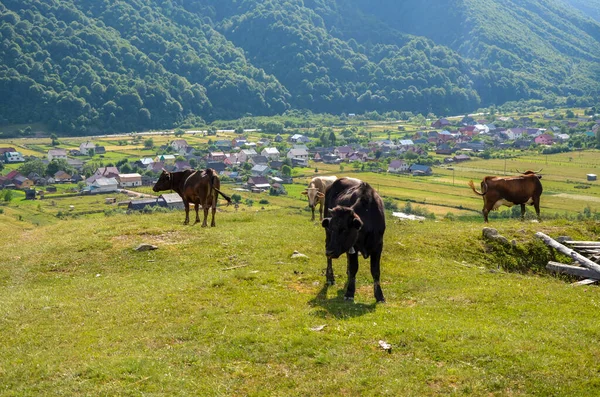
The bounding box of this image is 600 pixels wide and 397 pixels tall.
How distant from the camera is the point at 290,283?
1611 centimetres

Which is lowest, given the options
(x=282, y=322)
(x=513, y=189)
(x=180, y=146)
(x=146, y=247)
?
(x=180, y=146)

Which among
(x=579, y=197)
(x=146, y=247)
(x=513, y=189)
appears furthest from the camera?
(x=579, y=197)

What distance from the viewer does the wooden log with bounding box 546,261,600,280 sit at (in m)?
17.4

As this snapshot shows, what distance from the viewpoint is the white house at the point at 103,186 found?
3527 inches

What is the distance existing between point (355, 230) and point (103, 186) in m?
82.2

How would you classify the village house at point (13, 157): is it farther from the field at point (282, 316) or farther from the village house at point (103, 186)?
the field at point (282, 316)

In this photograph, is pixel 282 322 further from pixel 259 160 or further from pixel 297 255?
pixel 259 160

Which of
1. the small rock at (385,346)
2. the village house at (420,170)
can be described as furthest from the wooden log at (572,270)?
the village house at (420,170)

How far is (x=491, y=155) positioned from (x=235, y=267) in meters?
114

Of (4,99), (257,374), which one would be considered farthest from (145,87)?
(257,374)

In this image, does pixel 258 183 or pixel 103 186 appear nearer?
pixel 103 186

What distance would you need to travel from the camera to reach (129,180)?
3787 inches

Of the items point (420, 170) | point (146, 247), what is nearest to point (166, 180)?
point (146, 247)

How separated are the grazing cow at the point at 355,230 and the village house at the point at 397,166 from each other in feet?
307
